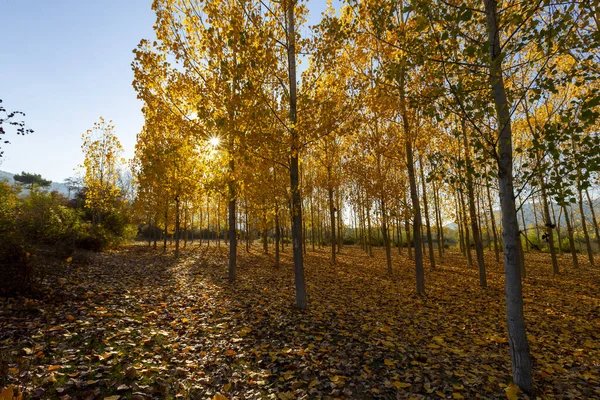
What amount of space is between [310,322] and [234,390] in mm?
2665

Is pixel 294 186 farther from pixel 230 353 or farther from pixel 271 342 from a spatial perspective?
pixel 230 353

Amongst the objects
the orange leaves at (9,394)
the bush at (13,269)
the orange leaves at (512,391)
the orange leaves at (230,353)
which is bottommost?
the orange leaves at (512,391)

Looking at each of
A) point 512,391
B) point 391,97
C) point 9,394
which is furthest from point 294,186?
point 9,394

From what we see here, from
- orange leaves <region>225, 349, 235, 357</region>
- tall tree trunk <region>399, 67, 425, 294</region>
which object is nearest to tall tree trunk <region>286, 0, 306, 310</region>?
orange leaves <region>225, 349, 235, 357</region>

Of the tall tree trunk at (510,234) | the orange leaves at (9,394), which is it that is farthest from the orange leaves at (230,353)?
the tall tree trunk at (510,234)

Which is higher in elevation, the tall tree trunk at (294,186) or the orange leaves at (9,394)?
the tall tree trunk at (294,186)

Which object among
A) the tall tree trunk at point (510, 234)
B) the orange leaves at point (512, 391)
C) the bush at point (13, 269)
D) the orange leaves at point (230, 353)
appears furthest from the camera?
the bush at point (13, 269)

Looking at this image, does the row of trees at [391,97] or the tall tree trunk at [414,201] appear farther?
the tall tree trunk at [414,201]

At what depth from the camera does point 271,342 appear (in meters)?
5.01

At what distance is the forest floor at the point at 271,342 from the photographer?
11.8 feet

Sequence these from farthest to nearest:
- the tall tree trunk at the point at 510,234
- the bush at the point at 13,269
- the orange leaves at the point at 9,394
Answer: the bush at the point at 13,269 → the tall tree trunk at the point at 510,234 → the orange leaves at the point at 9,394

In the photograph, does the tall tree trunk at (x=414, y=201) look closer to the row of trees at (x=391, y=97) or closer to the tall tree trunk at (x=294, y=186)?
the row of trees at (x=391, y=97)

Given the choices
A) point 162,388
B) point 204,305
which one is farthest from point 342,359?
point 204,305

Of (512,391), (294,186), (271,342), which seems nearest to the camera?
(512,391)
